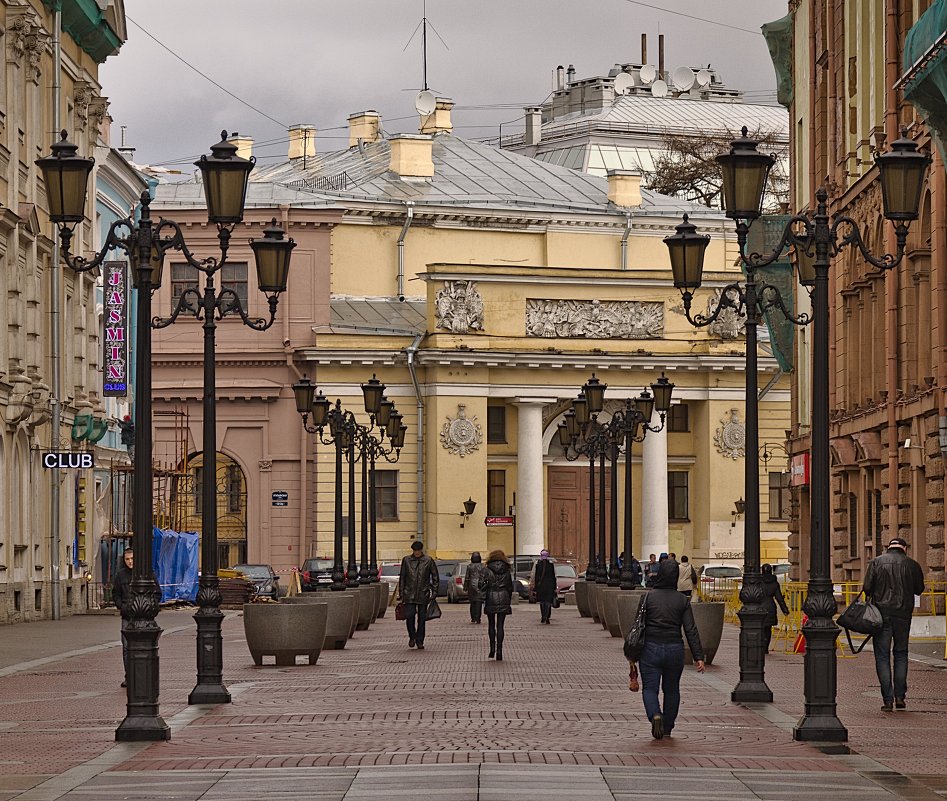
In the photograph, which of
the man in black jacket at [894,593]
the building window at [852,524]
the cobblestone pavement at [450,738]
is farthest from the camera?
the building window at [852,524]

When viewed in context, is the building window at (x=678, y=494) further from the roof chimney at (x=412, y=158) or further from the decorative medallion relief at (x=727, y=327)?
the roof chimney at (x=412, y=158)

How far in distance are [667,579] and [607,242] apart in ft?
195

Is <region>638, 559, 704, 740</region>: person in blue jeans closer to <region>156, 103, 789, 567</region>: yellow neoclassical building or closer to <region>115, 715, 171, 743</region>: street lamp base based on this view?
<region>115, 715, 171, 743</region>: street lamp base

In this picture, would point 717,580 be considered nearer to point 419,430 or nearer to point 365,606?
point 419,430

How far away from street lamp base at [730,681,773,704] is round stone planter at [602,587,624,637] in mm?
14057

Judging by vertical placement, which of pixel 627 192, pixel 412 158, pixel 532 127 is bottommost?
Result: pixel 627 192

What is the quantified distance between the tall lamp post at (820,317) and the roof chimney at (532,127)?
3340 inches

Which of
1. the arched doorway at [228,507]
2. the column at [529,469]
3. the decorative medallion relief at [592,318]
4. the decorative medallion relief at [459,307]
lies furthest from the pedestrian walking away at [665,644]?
the arched doorway at [228,507]

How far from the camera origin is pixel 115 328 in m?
49.6

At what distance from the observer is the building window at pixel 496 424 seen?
73.4m

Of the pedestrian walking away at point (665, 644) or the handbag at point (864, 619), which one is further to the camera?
the handbag at point (864, 619)

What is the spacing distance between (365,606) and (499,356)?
3075 centimetres

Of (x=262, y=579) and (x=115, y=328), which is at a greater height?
(x=115, y=328)

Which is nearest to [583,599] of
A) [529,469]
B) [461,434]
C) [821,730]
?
[461,434]
